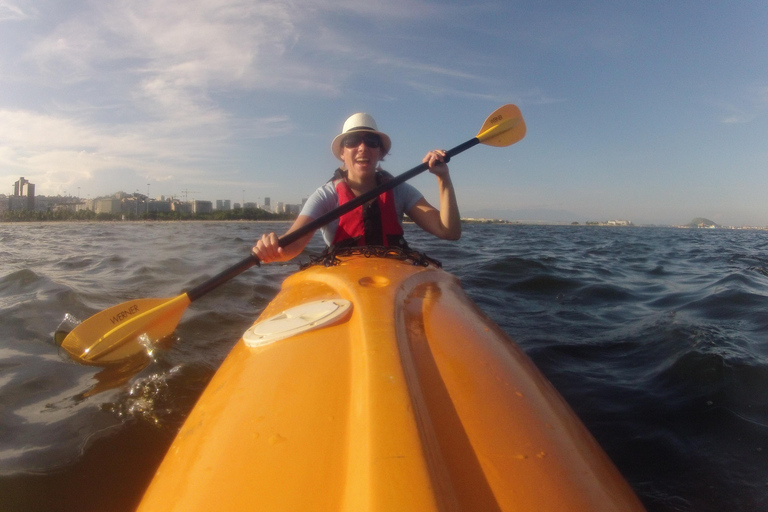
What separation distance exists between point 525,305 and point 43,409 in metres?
4.25

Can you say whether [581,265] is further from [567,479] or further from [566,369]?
[567,479]

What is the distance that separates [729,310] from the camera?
13.3 ft

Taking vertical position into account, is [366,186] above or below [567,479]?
above

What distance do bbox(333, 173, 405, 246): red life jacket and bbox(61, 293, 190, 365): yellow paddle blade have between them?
1.21m

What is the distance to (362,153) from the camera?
318 centimetres

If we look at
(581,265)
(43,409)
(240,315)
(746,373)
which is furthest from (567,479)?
(581,265)

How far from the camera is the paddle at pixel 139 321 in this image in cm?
266

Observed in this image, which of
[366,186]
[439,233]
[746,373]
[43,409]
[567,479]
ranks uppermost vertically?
[366,186]

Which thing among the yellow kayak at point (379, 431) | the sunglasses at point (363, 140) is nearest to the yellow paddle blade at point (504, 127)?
the sunglasses at point (363, 140)

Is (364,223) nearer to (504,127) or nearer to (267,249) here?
(267,249)

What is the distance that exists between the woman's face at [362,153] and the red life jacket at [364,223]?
0.18 meters

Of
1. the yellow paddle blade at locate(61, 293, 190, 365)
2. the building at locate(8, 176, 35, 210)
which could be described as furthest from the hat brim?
the building at locate(8, 176, 35, 210)

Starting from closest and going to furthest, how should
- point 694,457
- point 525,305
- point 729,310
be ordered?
point 694,457
point 729,310
point 525,305

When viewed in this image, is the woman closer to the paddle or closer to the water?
the paddle
